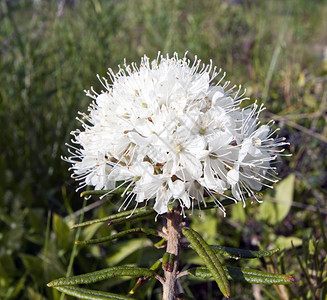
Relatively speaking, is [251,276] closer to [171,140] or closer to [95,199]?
[171,140]

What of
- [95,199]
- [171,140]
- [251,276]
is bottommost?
[251,276]

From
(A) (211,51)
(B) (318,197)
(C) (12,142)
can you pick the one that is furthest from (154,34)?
(B) (318,197)

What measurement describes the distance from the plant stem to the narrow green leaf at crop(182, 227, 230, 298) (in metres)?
0.05

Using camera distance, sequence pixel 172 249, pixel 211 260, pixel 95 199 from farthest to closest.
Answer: pixel 95 199 < pixel 172 249 < pixel 211 260

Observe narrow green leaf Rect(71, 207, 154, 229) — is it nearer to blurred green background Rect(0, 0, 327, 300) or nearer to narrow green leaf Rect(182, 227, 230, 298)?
narrow green leaf Rect(182, 227, 230, 298)

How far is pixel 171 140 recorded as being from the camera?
1067mm

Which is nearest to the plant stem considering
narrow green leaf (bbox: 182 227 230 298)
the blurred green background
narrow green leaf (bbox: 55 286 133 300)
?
narrow green leaf (bbox: 182 227 230 298)

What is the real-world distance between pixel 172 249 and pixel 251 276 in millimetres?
250

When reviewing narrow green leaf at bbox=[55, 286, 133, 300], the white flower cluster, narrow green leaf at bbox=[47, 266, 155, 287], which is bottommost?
narrow green leaf at bbox=[55, 286, 133, 300]

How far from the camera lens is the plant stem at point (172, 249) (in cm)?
115

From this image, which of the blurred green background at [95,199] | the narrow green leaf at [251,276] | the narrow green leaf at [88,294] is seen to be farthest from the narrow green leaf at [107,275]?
the blurred green background at [95,199]

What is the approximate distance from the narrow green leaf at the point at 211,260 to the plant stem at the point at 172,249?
50 millimetres

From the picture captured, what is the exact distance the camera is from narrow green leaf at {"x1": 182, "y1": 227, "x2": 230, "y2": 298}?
0.96 meters

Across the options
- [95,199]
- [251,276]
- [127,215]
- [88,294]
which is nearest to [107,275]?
[88,294]
